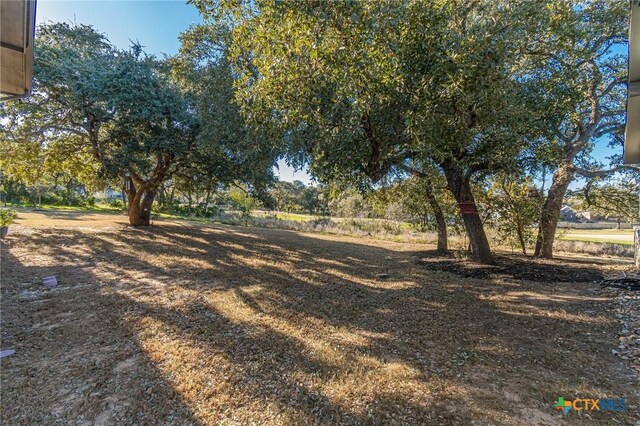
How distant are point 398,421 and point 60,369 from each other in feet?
10.1

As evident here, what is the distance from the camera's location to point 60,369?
8.46 ft

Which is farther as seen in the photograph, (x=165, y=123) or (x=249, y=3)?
(x=165, y=123)

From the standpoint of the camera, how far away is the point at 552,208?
794cm

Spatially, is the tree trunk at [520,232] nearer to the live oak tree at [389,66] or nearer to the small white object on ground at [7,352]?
the live oak tree at [389,66]

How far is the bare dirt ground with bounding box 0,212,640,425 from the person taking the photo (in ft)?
6.91

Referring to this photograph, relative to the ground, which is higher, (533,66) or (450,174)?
(533,66)

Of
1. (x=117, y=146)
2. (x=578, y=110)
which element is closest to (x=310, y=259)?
(x=117, y=146)

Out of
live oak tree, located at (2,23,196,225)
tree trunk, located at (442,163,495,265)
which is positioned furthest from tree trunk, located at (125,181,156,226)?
tree trunk, located at (442,163,495,265)

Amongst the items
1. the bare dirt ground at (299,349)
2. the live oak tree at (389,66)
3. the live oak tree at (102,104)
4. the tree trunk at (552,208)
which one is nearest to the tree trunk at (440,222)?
the tree trunk at (552,208)

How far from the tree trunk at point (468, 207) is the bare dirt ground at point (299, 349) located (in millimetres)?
1634

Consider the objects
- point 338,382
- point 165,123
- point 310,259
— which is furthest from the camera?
point 165,123

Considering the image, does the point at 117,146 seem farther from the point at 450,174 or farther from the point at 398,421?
the point at 398,421

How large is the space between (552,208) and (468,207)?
319 centimetres

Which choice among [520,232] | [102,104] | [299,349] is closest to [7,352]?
[299,349]
